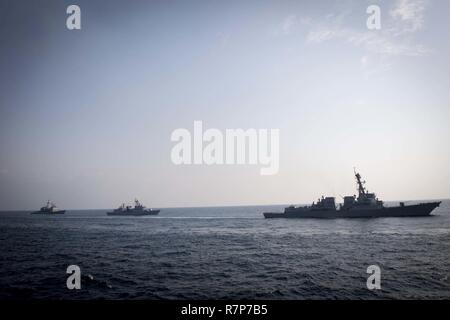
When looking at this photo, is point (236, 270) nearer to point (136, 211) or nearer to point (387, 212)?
point (387, 212)

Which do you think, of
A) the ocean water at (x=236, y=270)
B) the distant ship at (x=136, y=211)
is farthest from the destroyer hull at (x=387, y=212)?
the distant ship at (x=136, y=211)

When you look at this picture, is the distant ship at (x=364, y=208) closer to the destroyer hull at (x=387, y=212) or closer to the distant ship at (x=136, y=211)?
the destroyer hull at (x=387, y=212)

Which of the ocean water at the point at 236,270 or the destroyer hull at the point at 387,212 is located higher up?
the ocean water at the point at 236,270

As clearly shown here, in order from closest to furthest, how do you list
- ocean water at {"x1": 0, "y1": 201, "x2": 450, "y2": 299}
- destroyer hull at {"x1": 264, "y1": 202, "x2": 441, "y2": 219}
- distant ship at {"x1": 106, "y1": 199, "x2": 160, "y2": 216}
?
1. ocean water at {"x1": 0, "y1": 201, "x2": 450, "y2": 299}
2. destroyer hull at {"x1": 264, "y1": 202, "x2": 441, "y2": 219}
3. distant ship at {"x1": 106, "y1": 199, "x2": 160, "y2": 216}

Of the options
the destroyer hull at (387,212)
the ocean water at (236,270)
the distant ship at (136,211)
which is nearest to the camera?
the ocean water at (236,270)

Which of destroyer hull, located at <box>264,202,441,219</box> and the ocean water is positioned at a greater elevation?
the ocean water

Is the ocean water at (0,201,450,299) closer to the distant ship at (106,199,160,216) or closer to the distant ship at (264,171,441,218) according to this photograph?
the distant ship at (264,171,441,218)

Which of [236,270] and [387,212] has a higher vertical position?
[236,270]

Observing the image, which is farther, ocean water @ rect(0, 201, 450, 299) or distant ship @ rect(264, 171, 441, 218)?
distant ship @ rect(264, 171, 441, 218)

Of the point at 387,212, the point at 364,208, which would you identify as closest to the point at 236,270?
the point at 364,208

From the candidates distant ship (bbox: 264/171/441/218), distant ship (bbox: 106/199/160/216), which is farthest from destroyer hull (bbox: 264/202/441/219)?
distant ship (bbox: 106/199/160/216)
